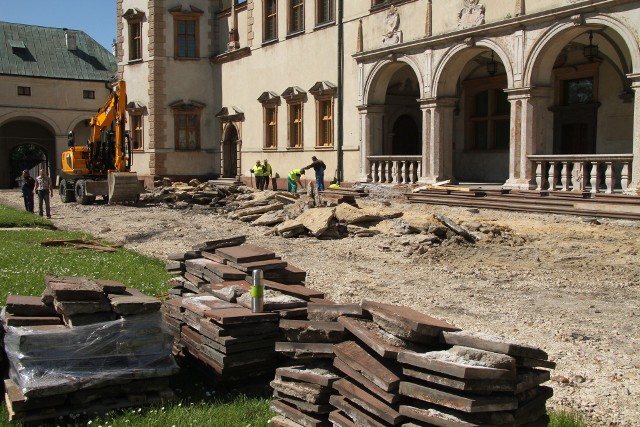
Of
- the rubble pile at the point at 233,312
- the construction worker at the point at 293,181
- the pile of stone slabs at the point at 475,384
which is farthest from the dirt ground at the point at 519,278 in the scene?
the construction worker at the point at 293,181

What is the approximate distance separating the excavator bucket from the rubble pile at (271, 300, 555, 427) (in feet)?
69.8

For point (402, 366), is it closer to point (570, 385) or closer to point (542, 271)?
point (570, 385)

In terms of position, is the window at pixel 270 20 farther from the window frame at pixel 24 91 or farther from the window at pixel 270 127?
the window frame at pixel 24 91

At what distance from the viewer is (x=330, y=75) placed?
25047mm

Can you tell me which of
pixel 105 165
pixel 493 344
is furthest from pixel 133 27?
pixel 493 344

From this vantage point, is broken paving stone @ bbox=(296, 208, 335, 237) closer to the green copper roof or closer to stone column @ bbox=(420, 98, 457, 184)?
stone column @ bbox=(420, 98, 457, 184)

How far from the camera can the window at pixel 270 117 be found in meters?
28.8

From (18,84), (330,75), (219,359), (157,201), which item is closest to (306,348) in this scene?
(219,359)

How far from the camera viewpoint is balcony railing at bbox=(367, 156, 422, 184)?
2131cm

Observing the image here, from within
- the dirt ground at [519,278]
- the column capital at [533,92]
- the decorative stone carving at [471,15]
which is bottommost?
the dirt ground at [519,278]

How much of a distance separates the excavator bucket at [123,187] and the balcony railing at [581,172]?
14464 mm

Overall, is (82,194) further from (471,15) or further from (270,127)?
(471,15)

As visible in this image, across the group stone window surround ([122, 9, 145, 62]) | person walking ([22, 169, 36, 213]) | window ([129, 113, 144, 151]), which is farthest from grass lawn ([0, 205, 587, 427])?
stone window surround ([122, 9, 145, 62])

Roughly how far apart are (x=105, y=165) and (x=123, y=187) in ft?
9.17
